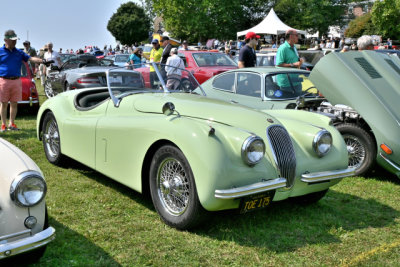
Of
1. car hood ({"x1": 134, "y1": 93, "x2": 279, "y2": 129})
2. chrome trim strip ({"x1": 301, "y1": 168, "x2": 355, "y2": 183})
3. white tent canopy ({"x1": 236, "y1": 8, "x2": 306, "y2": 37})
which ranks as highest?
white tent canopy ({"x1": 236, "y1": 8, "x2": 306, "y2": 37})

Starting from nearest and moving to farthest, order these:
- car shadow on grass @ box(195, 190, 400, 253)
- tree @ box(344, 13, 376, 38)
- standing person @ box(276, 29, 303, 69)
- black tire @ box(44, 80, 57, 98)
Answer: car shadow on grass @ box(195, 190, 400, 253), standing person @ box(276, 29, 303, 69), black tire @ box(44, 80, 57, 98), tree @ box(344, 13, 376, 38)

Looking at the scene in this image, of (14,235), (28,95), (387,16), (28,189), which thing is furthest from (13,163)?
(387,16)

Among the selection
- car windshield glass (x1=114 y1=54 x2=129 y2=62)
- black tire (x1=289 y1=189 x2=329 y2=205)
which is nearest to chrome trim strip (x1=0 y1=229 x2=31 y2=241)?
black tire (x1=289 y1=189 x2=329 y2=205)

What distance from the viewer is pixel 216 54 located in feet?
42.1

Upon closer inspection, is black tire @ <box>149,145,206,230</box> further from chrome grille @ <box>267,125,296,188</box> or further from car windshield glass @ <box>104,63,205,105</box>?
car windshield glass @ <box>104,63,205,105</box>

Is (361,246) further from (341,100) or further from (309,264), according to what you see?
(341,100)

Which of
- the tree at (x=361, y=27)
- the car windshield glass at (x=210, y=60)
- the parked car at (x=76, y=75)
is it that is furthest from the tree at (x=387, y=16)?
the parked car at (x=76, y=75)

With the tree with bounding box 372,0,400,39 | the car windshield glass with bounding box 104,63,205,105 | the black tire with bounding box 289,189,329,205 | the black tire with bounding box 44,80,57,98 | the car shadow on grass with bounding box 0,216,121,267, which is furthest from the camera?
the tree with bounding box 372,0,400,39

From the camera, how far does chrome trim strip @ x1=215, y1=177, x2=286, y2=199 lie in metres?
3.36

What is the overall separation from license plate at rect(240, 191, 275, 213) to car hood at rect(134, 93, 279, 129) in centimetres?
71

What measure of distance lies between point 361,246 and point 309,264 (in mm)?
669

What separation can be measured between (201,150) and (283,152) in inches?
35.4

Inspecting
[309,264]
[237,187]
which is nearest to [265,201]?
[237,187]

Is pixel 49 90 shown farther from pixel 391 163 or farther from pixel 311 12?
pixel 311 12
